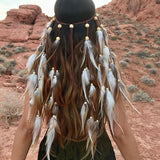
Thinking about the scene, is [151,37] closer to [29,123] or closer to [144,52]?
[144,52]

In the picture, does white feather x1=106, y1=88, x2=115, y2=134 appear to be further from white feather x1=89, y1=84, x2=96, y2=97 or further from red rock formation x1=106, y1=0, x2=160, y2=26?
red rock formation x1=106, y1=0, x2=160, y2=26

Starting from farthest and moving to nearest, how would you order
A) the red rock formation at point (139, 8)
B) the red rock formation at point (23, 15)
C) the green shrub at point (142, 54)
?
the red rock formation at point (139, 8)
the red rock formation at point (23, 15)
the green shrub at point (142, 54)

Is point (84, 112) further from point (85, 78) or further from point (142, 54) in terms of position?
point (142, 54)

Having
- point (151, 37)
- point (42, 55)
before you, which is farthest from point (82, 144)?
point (151, 37)

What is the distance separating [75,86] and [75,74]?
7cm

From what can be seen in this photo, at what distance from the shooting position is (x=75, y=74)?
3.18 ft

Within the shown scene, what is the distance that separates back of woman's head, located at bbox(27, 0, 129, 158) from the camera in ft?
2.98

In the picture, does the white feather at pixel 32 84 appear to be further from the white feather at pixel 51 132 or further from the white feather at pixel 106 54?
the white feather at pixel 106 54

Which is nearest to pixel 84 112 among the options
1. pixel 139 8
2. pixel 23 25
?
pixel 23 25

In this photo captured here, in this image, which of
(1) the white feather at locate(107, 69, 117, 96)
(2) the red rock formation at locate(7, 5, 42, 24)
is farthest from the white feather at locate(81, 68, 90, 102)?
(2) the red rock formation at locate(7, 5, 42, 24)

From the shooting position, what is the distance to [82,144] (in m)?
1.12

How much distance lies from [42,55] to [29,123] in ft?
1.32

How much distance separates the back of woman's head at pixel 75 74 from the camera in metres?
0.91

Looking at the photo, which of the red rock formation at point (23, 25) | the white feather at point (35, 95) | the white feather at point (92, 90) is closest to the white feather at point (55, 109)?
the white feather at point (35, 95)
